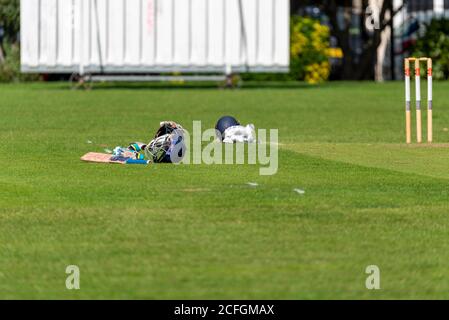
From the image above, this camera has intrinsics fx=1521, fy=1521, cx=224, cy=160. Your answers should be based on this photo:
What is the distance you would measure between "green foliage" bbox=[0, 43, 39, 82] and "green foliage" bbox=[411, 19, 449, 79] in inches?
591

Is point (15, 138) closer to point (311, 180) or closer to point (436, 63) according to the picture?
point (311, 180)

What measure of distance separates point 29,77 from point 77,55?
9858mm

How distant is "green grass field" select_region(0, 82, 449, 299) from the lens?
9.90 metres

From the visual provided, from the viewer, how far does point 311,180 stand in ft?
55.1

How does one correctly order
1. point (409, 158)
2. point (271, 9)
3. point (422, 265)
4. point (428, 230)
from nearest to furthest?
1. point (422, 265)
2. point (428, 230)
3. point (409, 158)
4. point (271, 9)

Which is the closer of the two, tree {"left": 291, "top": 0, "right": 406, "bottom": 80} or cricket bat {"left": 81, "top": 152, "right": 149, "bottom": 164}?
cricket bat {"left": 81, "top": 152, "right": 149, "bottom": 164}

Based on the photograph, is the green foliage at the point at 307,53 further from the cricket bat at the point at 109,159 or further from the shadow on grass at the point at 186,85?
the cricket bat at the point at 109,159

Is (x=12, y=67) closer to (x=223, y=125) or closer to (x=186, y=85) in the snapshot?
(x=186, y=85)

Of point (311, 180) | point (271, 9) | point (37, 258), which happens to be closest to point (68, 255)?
point (37, 258)

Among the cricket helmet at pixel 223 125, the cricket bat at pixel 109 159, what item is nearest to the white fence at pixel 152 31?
the cricket helmet at pixel 223 125

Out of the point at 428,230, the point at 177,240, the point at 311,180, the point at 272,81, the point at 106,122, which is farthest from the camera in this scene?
the point at 272,81

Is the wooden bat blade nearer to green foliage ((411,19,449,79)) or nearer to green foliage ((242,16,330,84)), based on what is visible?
green foliage ((242,16,330,84))

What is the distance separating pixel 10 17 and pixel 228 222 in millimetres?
45480

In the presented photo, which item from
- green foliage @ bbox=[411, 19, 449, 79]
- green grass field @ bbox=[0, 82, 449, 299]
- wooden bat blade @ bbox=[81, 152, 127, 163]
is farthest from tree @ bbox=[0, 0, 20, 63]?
wooden bat blade @ bbox=[81, 152, 127, 163]
